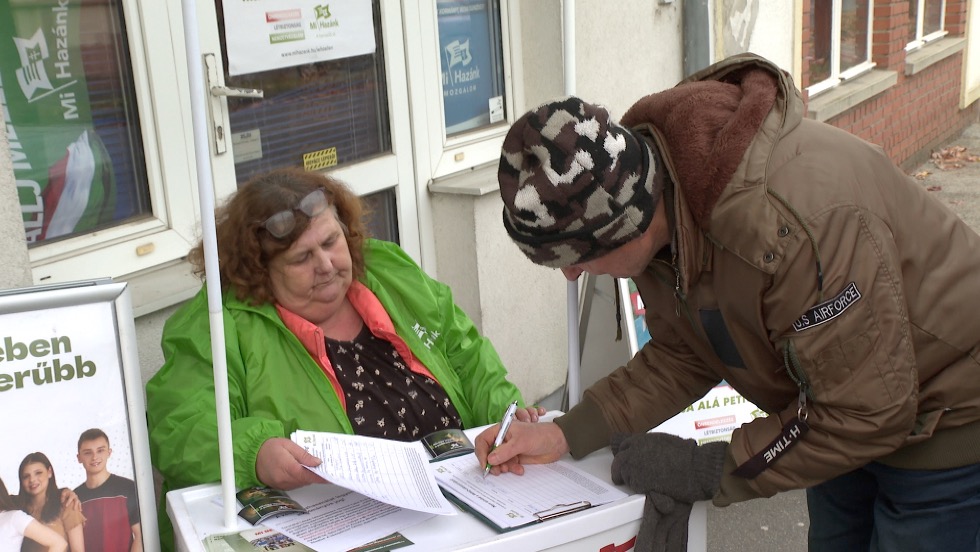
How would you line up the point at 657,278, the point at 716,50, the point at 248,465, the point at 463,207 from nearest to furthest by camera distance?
the point at 657,278 → the point at 248,465 → the point at 463,207 → the point at 716,50

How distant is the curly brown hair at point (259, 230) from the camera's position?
2.37 meters

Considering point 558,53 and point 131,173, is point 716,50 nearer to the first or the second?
point 558,53

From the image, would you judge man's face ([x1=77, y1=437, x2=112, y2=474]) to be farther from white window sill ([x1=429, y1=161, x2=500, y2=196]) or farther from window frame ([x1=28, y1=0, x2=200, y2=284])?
white window sill ([x1=429, y1=161, x2=500, y2=196])

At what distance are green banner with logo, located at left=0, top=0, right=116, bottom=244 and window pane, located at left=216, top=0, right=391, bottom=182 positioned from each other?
475 mm

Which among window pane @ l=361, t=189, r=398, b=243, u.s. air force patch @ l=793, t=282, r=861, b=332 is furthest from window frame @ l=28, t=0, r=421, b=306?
u.s. air force patch @ l=793, t=282, r=861, b=332

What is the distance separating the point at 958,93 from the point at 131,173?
850 cm

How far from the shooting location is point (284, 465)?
1.90m

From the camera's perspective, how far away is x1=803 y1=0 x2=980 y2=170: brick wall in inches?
282

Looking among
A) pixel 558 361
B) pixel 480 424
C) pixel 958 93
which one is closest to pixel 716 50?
pixel 558 361

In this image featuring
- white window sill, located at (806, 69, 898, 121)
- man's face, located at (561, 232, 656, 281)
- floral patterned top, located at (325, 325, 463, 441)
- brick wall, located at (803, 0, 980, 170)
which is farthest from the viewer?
brick wall, located at (803, 0, 980, 170)

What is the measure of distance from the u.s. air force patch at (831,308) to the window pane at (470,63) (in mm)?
2388

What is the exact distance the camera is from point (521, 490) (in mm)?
1857

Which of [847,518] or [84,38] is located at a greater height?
[84,38]

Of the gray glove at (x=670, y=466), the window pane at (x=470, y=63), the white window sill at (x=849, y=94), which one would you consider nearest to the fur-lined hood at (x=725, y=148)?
the gray glove at (x=670, y=466)
